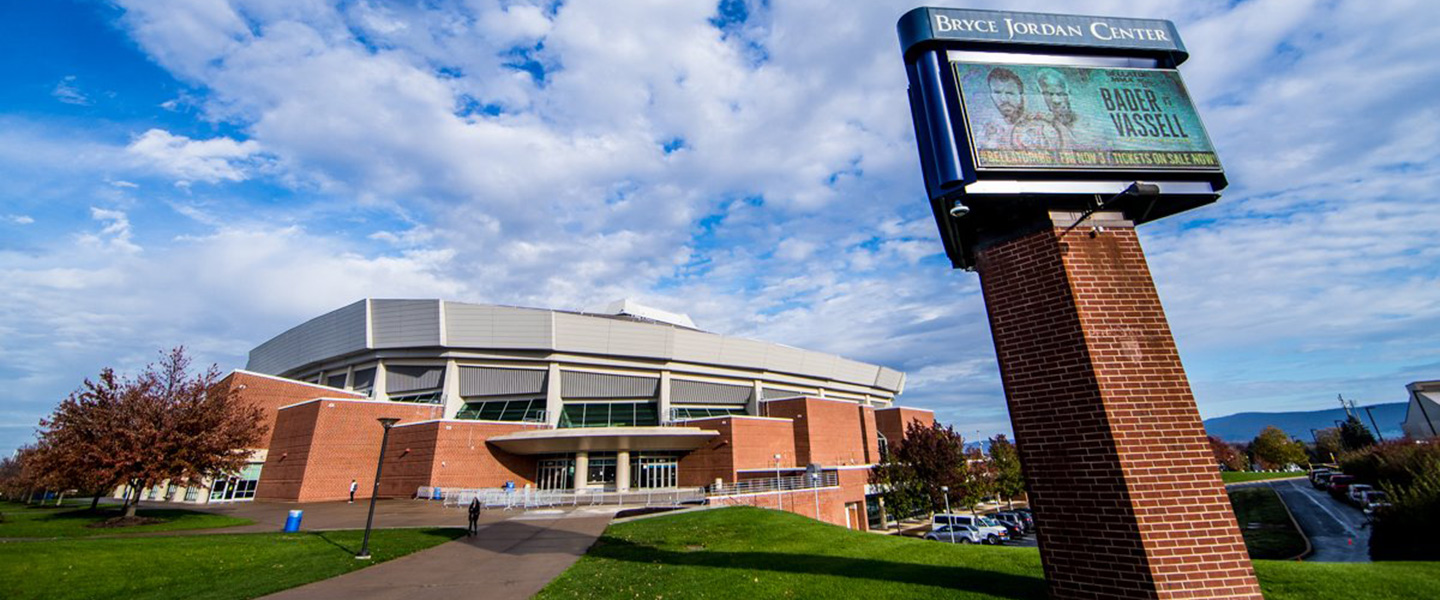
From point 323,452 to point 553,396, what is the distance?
54.8ft

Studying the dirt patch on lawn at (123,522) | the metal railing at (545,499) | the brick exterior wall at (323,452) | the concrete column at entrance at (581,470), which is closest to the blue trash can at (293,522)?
the dirt patch on lawn at (123,522)

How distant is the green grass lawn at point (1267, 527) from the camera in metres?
22.3

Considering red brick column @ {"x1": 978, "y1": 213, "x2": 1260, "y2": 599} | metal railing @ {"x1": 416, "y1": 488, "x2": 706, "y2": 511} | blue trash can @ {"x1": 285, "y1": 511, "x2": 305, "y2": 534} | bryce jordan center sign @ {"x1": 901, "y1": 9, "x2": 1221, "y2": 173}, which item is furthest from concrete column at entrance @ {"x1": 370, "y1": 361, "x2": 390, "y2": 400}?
red brick column @ {"x1": 978, "y1": 213, "x2": 1260, "y2": 599}

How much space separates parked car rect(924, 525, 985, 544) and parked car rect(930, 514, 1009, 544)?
30 cm

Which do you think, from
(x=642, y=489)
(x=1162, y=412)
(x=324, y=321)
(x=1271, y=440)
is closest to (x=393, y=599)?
(x=1162, y=412)

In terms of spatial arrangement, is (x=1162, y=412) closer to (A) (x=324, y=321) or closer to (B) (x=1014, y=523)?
(B) (x=1014, y=523)

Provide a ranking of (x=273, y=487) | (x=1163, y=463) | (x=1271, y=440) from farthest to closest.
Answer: (x=1271, y=440) → (x=273, y=487) → (x=1163, y=463)

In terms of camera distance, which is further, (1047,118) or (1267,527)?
(1267,527)

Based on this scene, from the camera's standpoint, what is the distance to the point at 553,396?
1889 inches

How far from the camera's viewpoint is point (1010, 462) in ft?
166

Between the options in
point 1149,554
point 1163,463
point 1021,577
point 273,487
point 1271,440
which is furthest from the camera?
point 1271,440

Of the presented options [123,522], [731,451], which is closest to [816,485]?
[731,451]

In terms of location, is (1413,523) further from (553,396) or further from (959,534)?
(553,396)

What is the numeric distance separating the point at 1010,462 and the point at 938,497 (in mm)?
19863
